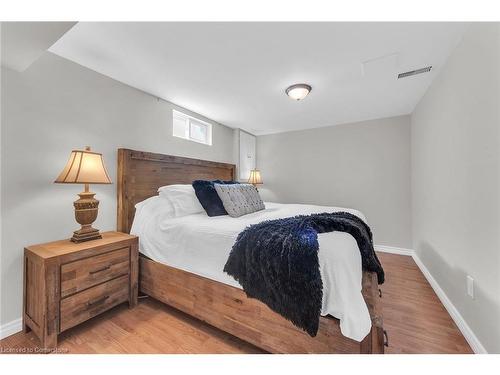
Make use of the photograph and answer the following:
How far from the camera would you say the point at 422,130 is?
8.61ft

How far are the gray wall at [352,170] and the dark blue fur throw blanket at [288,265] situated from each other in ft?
7.78

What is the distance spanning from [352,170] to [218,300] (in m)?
3.17

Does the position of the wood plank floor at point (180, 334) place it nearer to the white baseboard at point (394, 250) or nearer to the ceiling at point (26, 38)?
the white baseboard at point (394, 250)

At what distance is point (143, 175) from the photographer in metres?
2.36

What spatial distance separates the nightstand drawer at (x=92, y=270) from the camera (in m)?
1.42

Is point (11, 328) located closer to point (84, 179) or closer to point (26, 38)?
point (84, 179)

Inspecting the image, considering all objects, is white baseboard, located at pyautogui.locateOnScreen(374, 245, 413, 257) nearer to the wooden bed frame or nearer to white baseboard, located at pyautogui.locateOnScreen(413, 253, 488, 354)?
white baseboard, located at pyautogui.locateOnScreen(413, 253, 488, 354)

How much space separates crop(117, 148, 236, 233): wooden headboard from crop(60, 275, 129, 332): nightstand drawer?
2.01ft

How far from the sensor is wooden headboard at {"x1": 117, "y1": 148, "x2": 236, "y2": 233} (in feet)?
7.06

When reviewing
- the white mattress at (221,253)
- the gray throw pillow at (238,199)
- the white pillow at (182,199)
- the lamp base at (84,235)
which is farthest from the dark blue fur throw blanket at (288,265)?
the lamp base at (84,235)
